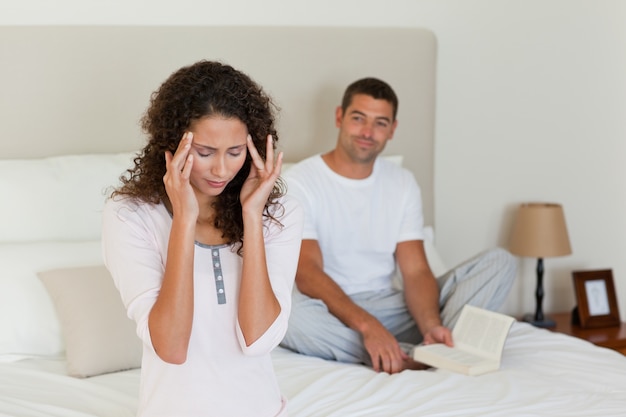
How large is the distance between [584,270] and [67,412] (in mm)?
2504

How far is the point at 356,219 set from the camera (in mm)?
2953

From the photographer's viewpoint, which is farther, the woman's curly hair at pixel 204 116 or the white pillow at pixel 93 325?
the white pillow at pixel 93 325

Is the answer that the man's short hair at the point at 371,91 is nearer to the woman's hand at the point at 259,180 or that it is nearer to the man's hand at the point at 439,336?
the man's hand at the point at 439,336

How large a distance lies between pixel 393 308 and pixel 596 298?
1205 mm

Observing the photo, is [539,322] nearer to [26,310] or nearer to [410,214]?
[410,214]

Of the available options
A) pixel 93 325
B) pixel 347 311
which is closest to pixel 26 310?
pixel 93 325

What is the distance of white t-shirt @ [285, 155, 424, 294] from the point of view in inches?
115

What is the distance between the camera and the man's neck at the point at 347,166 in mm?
2969

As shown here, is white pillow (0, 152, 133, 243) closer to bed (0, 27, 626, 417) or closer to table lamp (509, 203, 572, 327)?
bed (0, 27, 626, 417)

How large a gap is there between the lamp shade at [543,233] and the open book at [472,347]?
0.96 m

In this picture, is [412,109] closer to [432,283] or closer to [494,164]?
[494,164]

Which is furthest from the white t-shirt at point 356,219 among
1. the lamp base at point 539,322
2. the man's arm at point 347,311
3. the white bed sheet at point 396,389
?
the lamp base at point 539,322

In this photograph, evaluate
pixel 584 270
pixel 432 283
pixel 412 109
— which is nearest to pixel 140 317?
pixel 432 283

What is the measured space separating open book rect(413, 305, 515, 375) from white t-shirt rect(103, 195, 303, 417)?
794 mm
